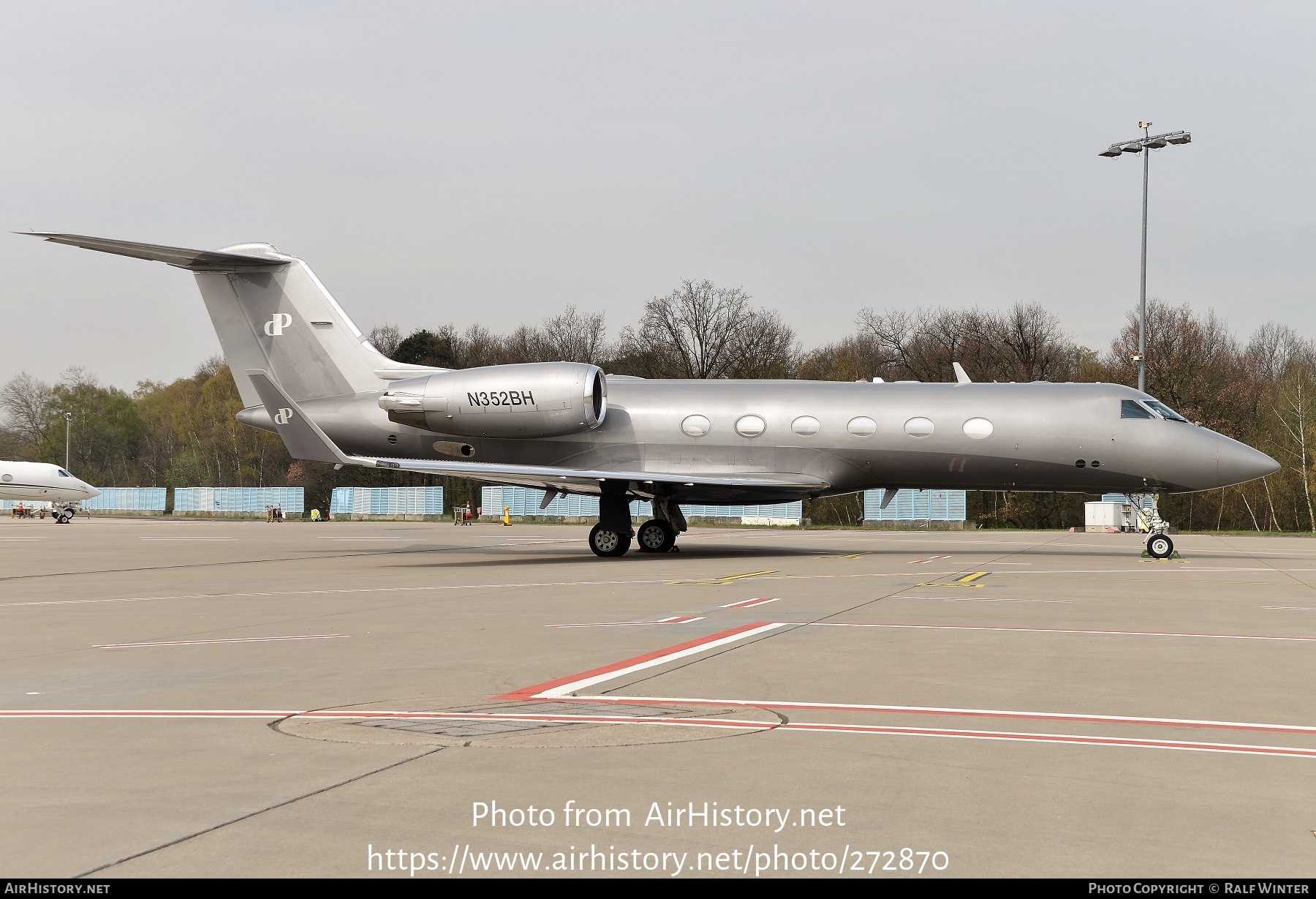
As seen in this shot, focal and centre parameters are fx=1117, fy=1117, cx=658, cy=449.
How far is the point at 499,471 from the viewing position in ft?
72.6

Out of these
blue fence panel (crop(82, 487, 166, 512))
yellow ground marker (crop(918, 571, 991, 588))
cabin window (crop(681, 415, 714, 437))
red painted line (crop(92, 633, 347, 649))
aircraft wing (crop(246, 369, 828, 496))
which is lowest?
blue fence panel (crop(82, 487, 166, 512))

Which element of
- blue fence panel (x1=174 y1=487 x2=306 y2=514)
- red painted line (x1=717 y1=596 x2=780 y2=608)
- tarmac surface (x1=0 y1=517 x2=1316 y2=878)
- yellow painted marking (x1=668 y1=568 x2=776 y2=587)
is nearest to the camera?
tarmac surface (x1=0 y1=517 x2=1316 y2=878)

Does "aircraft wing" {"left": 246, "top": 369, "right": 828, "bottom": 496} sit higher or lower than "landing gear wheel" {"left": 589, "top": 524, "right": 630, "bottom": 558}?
higher

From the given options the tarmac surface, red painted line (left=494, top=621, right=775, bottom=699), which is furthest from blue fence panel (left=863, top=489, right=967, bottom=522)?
red painted line (left=494, top=621, right=775, bottom=699)

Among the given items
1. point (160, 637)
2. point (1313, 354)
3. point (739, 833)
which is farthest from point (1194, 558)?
point (1313, 354)

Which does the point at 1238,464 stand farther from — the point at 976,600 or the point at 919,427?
the point at 976,600

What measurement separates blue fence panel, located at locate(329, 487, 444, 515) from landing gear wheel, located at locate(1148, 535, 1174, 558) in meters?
45.6

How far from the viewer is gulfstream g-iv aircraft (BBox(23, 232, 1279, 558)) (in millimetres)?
22766

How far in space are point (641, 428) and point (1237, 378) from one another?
45742mm

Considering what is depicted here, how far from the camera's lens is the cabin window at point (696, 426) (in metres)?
24.2

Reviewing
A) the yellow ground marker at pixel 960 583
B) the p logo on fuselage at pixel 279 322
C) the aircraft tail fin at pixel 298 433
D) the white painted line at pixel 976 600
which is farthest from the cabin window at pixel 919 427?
the p logo on fuselage at pixel 279 322

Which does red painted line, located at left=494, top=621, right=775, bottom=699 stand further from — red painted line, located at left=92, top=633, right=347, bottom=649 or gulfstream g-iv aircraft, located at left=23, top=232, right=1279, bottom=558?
gulfstream g-iv aircraft, located at left=23, top=232, right=1279, bottom=558

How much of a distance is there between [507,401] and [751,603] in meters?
11.6

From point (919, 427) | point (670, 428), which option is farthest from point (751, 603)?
point (670, 428)
